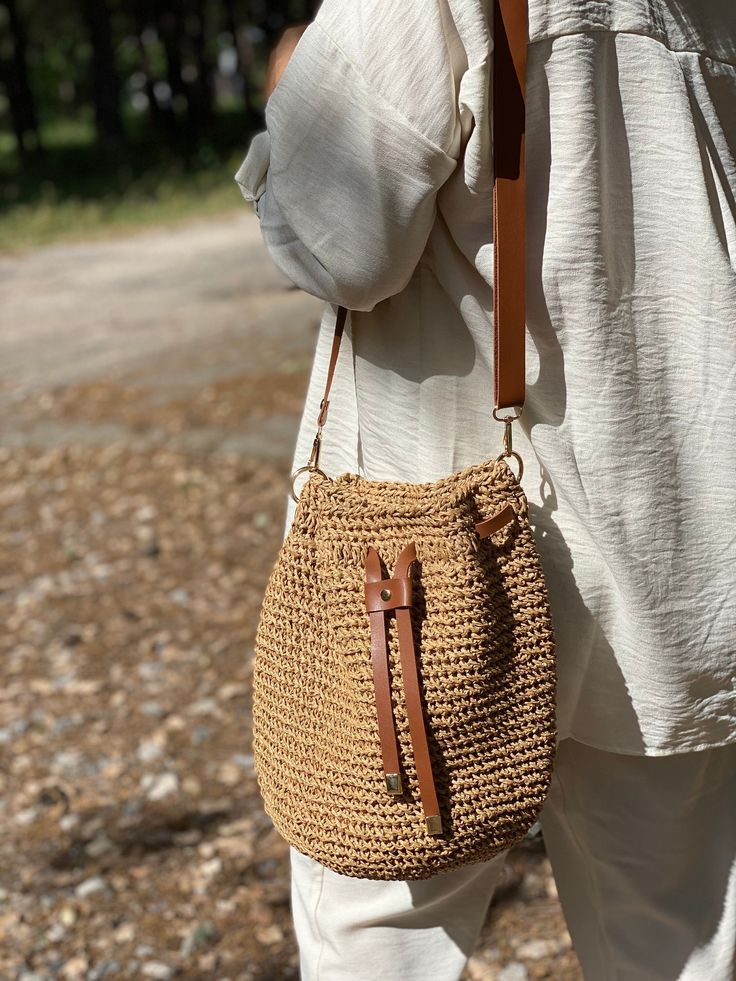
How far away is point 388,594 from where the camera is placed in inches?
50.6

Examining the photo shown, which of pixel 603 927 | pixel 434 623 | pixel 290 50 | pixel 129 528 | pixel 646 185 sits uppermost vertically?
pixel 290 50

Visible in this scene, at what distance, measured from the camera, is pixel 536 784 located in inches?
53.6

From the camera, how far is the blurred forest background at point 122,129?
16844mm

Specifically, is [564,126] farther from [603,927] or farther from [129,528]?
[129,528]

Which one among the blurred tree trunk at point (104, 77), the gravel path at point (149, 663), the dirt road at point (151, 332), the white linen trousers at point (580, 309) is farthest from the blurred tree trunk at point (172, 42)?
the white linen trousers at point (580, 309)

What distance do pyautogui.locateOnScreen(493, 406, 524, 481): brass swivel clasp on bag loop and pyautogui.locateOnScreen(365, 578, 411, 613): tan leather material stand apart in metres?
0.19

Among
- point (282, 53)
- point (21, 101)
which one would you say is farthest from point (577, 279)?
point (21, 101)

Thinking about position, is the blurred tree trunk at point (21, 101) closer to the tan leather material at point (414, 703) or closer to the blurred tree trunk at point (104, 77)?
the blurred tree trunk at point (104, 77)

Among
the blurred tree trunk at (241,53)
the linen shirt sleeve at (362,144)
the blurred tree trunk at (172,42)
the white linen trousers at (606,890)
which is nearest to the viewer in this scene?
the linen shirt sleeve at (362,144)

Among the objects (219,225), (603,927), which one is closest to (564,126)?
(603,927)

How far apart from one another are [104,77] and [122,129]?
117cm

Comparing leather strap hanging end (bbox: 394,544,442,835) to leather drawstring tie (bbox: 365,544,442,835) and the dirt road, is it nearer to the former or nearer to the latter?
leather drawstring tie (bbox: 365,544,442,835)

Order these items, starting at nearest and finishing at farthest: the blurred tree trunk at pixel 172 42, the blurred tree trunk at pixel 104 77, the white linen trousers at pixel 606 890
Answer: the white linen trousers at pixel 606 890 → the blurred tree trunk at pixel 104 77 → the blurred tree trunk at pixel 172 42

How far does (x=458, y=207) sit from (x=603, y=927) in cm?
107
